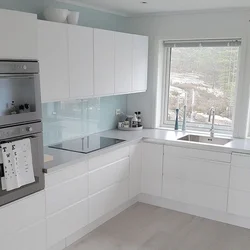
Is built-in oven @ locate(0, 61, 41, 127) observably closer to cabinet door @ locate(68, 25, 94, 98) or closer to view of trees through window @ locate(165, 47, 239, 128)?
cabinet door @ locate(68, 25, 94, 98)

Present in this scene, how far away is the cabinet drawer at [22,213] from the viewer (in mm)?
2443

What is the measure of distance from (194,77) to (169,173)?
1.37m

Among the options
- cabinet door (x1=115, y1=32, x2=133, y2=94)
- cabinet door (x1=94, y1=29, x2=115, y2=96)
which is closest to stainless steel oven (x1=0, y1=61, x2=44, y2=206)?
cabinet door (x1=94, y1=29, x2=115, y2=96)

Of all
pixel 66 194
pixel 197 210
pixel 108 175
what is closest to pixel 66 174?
pixel 66 194

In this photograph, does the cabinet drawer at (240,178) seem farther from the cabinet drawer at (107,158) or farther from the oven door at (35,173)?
the oven door at (35,173)

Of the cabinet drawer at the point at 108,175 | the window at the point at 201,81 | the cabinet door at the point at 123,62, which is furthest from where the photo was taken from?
the window at the point at 201,81

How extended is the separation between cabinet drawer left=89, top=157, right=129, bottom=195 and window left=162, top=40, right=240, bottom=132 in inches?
47.4

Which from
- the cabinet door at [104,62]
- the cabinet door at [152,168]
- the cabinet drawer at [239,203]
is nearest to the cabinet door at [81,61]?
the cabinet door at [104,62]

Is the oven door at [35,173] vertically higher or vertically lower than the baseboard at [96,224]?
higher

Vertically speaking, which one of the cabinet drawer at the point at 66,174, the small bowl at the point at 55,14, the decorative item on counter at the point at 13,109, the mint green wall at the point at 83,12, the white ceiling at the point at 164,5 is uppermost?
the white ceiling at the point at 164,5

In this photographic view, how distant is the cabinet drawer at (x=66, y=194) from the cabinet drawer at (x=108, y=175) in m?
0.11

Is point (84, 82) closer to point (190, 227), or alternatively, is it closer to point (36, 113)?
point (36, 113)

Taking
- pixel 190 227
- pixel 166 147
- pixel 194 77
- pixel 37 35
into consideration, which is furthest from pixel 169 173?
pixel 37 35

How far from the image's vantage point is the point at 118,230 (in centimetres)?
350
